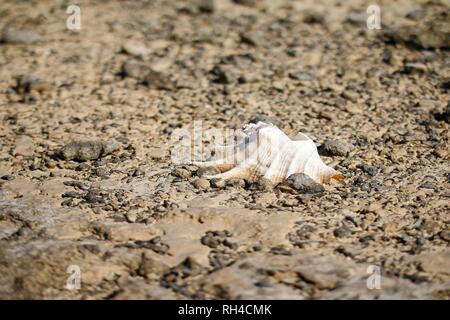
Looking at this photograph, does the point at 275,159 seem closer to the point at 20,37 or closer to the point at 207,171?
the point at 207,171

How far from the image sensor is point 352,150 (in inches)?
172

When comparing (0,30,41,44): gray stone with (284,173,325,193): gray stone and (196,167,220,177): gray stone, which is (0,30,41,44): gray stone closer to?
(196,167,220,177): gray stone

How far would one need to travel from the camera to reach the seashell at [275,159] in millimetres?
3855

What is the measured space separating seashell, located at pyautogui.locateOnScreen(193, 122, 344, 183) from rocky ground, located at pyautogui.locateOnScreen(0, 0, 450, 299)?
97mm

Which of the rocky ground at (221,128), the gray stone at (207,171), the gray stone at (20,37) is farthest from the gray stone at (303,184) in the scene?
the gray stone at (20,37)

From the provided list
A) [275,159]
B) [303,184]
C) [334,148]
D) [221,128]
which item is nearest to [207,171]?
[275,159]

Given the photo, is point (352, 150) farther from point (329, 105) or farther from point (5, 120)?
point (5, 120)

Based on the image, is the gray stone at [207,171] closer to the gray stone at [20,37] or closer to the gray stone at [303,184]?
the gray stone at [303,184]

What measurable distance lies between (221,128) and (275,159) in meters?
0.99

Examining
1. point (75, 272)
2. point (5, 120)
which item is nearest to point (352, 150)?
point (75, 272)

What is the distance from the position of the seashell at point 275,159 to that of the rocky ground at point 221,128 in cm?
10

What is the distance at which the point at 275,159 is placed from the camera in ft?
12.7

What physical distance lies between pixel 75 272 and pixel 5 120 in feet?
7.68
